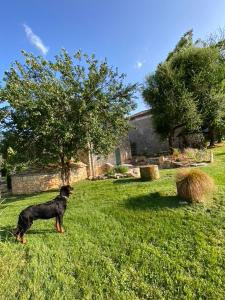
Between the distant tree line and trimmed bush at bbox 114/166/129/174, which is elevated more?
the distant tree line

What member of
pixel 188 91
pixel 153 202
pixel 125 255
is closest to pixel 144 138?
pixel 188 91

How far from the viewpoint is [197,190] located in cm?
687

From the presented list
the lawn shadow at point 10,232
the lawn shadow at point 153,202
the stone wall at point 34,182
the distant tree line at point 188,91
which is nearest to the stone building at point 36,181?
the stone wall at point 34,182

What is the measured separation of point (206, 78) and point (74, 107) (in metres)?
11.9

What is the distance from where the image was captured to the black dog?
6.05m

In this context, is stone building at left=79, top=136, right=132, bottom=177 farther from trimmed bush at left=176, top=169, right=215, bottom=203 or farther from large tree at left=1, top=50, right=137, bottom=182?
trimmed bush at left=176, top=169, right=215, bottom=203

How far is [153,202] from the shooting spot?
7.50 metres

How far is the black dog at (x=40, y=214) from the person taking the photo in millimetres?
6051

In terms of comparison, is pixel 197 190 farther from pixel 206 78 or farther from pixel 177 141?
pixel 177 141

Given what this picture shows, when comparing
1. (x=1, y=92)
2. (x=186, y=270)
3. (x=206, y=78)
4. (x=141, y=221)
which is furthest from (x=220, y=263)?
(x=206, y=78)

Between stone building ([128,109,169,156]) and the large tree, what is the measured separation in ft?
37.2

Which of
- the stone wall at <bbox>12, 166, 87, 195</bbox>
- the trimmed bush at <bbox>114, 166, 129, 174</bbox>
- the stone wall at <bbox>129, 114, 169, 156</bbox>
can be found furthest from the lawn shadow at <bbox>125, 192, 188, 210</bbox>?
the stone wall at <bbox>129, 114, 169, 156</bbox>

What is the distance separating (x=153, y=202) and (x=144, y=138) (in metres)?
17.3

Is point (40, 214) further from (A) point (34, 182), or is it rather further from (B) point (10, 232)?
(A) point (34, 182)
